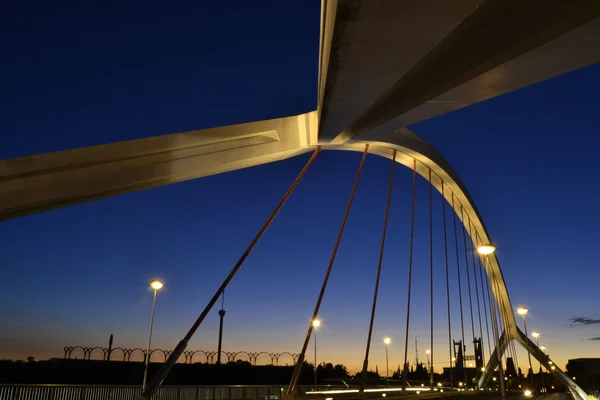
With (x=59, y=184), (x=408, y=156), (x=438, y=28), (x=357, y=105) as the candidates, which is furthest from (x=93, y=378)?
(x=438, y=28)

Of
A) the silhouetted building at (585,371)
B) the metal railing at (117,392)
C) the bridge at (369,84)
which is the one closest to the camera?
the bridge at (369,84)

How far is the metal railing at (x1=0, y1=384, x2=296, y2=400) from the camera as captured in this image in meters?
15.0

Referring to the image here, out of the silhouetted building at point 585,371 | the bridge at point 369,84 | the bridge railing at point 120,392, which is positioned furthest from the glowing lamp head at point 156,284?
the silhouetted building at point 585,371

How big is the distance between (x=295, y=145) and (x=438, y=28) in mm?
6497

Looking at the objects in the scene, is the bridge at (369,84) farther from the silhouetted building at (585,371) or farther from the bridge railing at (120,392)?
the silhouetted building at (585,371)

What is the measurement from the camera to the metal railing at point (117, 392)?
14984 millimetres

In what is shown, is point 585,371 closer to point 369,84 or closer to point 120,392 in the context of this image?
point 120,392

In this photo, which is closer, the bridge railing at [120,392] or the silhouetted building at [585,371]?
the bridge railing at [120,392]

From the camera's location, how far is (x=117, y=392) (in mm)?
18406

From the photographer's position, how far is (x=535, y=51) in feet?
23.5

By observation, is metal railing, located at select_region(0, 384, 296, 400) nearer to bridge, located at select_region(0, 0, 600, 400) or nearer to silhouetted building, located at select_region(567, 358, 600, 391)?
bridge, located at select_region(0, 0, 600, 400)

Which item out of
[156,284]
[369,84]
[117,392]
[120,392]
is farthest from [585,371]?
[369,84]

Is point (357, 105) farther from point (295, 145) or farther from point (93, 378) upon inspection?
point (93, 378)

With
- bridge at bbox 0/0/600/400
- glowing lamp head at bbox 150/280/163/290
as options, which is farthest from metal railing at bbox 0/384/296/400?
bridge at bbox 0/0/600/400
